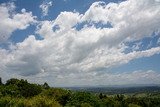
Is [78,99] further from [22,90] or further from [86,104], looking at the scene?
[22,90]

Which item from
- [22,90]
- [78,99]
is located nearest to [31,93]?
[22,90]

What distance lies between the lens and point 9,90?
13175 cm

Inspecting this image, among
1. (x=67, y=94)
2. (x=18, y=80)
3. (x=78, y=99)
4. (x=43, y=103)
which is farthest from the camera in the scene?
(x=18, y=80)

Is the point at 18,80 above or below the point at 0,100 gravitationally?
above

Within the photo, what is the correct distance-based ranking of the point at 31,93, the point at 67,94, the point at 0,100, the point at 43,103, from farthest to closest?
1. the point at 31,93
2. the point at 67,94
3. the point at 0,100
4. the point at 43,103

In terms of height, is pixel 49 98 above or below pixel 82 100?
above

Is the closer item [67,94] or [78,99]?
[78,99]

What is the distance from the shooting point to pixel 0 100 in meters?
99.4

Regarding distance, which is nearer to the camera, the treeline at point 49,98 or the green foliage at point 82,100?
the treeline at point 49,98

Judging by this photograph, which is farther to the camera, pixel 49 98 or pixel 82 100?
pixel 49 98

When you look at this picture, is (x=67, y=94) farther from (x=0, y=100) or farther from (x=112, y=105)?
(x=0, y=100)

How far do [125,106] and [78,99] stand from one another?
105 feet

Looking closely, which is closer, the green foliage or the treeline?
the treeline

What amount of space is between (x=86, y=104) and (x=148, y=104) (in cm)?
6034
